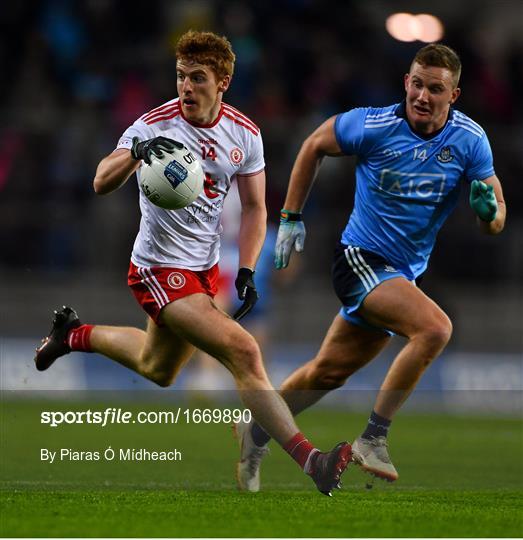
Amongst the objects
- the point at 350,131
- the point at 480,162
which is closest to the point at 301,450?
the point at 350,131

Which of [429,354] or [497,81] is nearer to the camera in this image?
[429,354]

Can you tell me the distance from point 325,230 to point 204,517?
30.4 feet

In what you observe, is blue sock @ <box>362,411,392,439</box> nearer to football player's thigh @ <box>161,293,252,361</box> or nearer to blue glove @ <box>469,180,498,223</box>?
football player's thigh @ <box>161,293,252,361</box>

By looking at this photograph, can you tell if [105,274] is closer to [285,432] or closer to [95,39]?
[95,39]

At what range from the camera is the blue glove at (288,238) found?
8797 mm

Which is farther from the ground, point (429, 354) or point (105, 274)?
point (429, 354)

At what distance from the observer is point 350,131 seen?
8617mm

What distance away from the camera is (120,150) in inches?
309

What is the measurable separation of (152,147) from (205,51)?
77 cm

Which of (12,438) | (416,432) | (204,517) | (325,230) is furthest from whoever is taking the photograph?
(325,230)

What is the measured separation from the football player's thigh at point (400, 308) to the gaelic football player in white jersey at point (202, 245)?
0.75 metres

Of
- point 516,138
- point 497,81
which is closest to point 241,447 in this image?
point 516,138

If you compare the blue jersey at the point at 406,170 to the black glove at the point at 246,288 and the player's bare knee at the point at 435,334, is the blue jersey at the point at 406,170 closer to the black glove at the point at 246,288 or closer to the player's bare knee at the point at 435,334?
the player's bare knee at the point at 435,334

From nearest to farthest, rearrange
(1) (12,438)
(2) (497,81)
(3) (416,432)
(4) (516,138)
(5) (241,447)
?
(5) (241,447)
(1) (12,438)
(3) (416,432)
(4) (516,138)
(2) (497,81)
